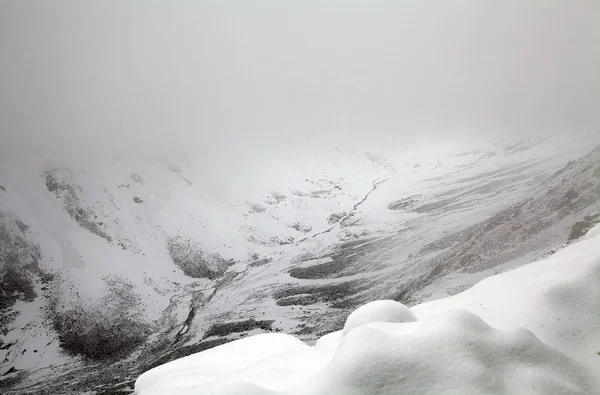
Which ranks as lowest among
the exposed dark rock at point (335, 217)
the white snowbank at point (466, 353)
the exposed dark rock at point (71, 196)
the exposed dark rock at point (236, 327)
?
the exposed dark rock at point (236, 327)

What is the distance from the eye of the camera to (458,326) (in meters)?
5.12

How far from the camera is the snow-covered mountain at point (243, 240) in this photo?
1111cm

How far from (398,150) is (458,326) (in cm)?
1121

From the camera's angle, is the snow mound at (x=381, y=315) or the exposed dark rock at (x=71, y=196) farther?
the exposed dark rock at (x=71, y=196)

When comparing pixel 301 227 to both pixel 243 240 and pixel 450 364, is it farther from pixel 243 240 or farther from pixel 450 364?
pixel 450 364

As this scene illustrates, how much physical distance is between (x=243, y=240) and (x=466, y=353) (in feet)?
31.8

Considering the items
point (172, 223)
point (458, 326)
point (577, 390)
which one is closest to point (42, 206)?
point (172, 223)

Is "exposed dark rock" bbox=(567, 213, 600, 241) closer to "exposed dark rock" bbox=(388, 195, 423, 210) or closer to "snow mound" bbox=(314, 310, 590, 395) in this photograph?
"exposed dark rock" bbox=(388, 195, 423, 210)

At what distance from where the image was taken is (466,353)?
486 cm

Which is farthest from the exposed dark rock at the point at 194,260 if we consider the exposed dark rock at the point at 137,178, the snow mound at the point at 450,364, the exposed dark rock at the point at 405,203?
the snow mound at the point at 450,364

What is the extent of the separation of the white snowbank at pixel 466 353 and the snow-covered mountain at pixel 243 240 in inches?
212

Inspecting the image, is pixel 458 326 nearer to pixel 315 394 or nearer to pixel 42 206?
pixel 315 394

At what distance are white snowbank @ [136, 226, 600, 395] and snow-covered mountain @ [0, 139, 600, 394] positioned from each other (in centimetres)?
539

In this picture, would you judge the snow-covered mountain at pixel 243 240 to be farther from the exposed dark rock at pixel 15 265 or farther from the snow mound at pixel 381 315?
the snow mound at pixel 381 315
